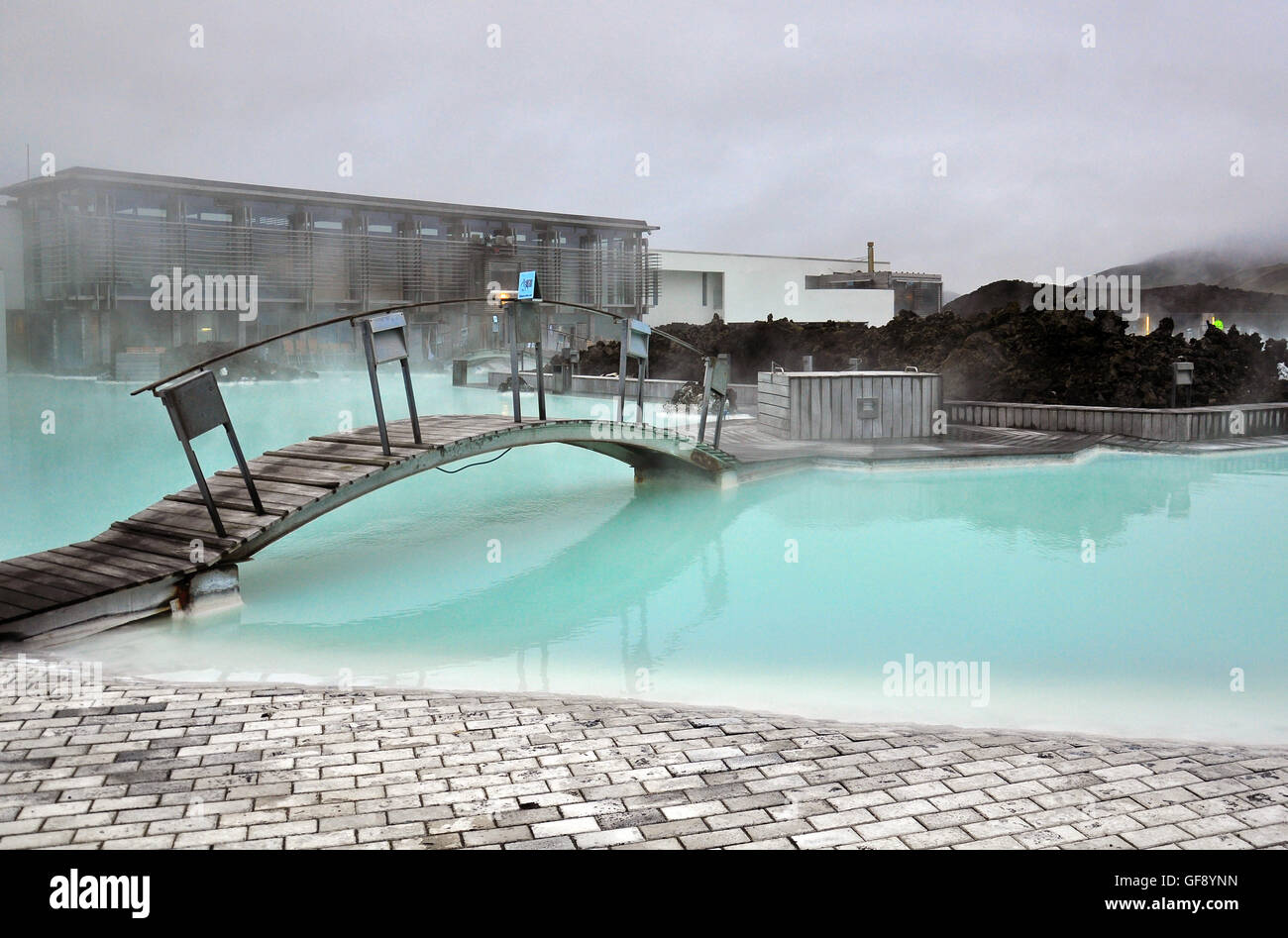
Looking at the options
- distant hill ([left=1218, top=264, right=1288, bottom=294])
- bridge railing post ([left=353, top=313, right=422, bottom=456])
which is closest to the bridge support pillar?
bridge railing post ([left=353, top=313, right=422, bottom=456])

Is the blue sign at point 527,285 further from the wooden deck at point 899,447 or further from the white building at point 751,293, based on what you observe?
the white building at point 751,293

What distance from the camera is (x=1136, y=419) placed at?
15109 mm

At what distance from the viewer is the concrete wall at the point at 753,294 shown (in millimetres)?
42906

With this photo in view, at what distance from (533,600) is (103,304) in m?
28.0

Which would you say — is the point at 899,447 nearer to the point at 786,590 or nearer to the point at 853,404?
the point at 853,404

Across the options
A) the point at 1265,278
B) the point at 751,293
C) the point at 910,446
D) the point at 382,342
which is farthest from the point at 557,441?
the point at 1265,278

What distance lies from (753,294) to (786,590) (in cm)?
3773

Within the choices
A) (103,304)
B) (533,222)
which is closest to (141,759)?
(103,304)

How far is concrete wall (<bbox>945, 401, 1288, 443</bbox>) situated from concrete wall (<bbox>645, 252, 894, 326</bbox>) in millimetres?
25946

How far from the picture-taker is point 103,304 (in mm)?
30484

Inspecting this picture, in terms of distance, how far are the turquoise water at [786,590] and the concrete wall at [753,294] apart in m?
29.8

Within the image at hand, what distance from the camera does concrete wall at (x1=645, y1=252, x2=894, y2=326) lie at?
4291 cm

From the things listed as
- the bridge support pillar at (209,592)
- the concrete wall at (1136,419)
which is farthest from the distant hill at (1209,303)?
the bridge support pillar at (209,592)
